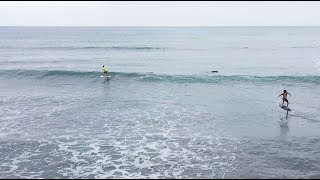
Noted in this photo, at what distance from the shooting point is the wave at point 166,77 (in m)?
40.9

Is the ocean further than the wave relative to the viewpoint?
No

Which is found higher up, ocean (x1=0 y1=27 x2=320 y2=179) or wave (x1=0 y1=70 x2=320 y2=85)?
wave (x1=0 y1=70 x2=320 y2=85)

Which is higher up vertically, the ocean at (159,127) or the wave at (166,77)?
A: the wave at (166,77)

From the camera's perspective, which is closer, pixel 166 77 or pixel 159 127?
pixel 159 127

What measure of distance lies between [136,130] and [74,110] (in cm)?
736

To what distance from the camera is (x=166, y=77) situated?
4306 centimetres

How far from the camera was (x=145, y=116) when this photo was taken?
25.6m

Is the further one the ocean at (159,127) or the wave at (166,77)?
the wave at (166,77)

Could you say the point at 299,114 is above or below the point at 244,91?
below

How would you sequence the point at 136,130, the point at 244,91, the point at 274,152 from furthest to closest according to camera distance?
the point at 244,91, the point at 136,130, the point at 274,152

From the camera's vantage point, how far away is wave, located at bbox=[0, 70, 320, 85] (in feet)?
134

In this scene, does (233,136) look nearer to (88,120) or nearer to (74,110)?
(88,120)

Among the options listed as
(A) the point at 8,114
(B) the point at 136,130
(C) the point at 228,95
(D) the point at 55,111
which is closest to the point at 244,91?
(C) the point at 228,95

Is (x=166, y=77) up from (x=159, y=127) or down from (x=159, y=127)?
up
